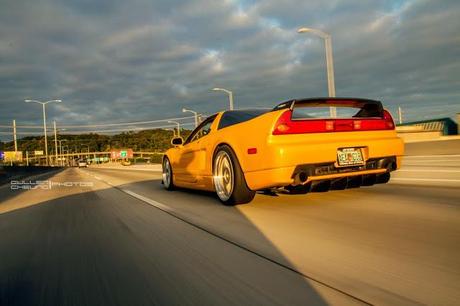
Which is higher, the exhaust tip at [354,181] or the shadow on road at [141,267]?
the exhaust tip at [354,181]

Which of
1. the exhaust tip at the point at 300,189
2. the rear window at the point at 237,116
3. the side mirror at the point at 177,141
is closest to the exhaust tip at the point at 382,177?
the exhaust tip at the point at 300,189

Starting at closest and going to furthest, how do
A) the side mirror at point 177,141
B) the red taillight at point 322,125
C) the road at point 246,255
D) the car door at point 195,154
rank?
the road at point 246,255
the red taillight at point 322,125
the car door at point 195,154
the side mirror at point 177,141

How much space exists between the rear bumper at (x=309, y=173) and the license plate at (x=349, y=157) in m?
0.08

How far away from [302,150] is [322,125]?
1.64 ft

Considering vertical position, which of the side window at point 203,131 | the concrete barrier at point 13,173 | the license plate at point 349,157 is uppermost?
the side window at point 203,131

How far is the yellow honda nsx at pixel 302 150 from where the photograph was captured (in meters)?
4.50

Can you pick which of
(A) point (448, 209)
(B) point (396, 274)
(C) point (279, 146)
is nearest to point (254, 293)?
(B) point (396, 274)

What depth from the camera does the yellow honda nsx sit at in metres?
4.50

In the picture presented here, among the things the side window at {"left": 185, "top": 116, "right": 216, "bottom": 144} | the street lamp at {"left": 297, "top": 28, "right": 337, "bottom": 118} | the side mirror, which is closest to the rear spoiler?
the side window at {"left": 185, "top": 116, "right": 216, "bottom": 144}

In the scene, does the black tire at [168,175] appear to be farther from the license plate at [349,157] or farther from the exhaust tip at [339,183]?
the license plate at [349,157]

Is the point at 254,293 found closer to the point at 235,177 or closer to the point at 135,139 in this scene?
the point at 235,177

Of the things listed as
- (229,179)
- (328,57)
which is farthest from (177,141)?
(328,57)

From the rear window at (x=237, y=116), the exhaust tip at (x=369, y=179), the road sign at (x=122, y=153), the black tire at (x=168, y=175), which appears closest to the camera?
the exhaust tip at (x=369, y=179)

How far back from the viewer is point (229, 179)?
544 centimetres
